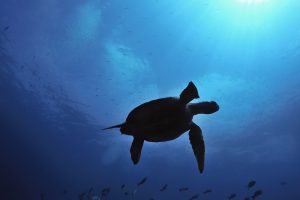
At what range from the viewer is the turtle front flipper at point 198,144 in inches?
188

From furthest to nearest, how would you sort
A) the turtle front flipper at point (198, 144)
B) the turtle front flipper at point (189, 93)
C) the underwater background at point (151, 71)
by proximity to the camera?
the underwater background at point (151, 71)
the turtle front flipper at point (198, 144)
the turtle front flipper at point (189, 93)

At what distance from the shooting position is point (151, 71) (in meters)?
Result: 19.5

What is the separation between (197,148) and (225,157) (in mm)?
36961

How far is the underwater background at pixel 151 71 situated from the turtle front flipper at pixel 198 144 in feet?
31.8

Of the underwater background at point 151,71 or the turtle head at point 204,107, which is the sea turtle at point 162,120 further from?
the underwater background at point 151,71

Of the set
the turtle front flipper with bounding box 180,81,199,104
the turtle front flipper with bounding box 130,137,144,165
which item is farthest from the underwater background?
the turtle front flipper with bounding box 180,81,199,104

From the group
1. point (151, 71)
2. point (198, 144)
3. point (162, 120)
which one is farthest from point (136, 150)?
point (151, 71)

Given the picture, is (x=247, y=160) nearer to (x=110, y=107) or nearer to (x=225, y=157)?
(x=225, y=157)

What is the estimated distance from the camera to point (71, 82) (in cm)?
2345

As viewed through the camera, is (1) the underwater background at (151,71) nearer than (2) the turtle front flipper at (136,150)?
No

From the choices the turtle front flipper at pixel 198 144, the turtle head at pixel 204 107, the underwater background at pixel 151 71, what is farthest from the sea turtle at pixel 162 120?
the underwater background at pixel 151 71

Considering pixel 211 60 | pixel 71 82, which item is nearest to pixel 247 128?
pixel 211 60

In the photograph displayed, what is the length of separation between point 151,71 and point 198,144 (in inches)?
587

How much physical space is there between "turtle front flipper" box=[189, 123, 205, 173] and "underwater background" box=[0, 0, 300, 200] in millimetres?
9692
